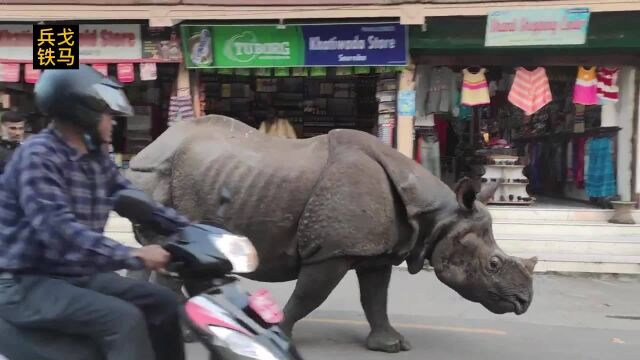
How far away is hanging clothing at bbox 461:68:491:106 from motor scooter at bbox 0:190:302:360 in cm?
860

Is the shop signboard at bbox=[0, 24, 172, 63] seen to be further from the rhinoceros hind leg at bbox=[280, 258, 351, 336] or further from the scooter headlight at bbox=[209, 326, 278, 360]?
the scooter headlight at bbox=[209, 326, 278, 360]

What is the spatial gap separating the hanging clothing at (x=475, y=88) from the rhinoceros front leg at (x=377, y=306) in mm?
6217

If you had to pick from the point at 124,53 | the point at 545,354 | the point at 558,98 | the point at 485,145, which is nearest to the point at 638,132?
the point at 558,98

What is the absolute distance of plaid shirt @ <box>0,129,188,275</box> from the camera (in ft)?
7.56

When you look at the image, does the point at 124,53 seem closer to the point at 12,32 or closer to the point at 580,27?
the point at 12,32

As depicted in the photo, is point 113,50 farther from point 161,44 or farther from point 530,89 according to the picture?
point 530,89

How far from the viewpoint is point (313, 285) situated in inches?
181

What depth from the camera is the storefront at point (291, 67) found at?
10305 millimetres

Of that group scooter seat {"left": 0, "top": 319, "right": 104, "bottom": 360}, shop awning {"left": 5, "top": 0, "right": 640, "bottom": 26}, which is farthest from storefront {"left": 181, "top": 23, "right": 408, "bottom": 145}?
scooter seat {"left": 0, "top": 319, "right": 104, "bottom": 360}

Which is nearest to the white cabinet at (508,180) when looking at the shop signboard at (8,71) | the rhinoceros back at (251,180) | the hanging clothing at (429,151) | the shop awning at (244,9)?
the hanging clothing at (429,151)

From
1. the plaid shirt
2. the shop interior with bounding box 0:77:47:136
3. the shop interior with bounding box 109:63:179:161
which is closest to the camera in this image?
the plaid shirt

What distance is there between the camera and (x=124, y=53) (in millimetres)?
10586

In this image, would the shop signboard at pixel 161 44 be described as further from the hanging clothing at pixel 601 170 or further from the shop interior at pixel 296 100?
the hanging clothing at pixel 601 170

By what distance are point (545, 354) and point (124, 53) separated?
822 centimetres
